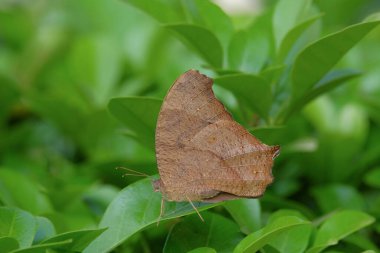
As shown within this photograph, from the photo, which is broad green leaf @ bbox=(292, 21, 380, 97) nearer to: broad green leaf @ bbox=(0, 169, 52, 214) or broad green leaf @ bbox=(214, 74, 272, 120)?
broad green leaf @ bbox=(214, 74, 272, 120)

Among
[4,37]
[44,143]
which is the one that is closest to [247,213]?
[44,143]

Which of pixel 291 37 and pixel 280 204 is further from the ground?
pixel 291 37

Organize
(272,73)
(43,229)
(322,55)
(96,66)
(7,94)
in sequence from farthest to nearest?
(96,66)
(7,94)
(272,73)
(322,55)
(43,229)

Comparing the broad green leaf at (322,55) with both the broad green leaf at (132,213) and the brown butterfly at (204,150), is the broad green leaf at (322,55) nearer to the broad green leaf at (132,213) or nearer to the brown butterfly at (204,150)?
the brown butterfly at (204,150)

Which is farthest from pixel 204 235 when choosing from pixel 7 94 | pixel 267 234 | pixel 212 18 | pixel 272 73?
pixel 7 94

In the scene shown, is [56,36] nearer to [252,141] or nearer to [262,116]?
[262,116]

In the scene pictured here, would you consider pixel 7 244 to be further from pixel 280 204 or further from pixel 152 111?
pixel 280 204

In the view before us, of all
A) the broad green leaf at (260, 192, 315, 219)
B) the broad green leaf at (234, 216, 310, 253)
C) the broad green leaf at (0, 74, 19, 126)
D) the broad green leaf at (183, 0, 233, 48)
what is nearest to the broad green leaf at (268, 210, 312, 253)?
the broad green leaf at (234, 216, 310, 253)
